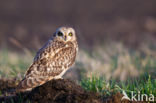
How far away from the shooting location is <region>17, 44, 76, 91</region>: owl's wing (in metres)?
6.32

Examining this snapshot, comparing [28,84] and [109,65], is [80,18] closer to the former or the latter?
[109,65]

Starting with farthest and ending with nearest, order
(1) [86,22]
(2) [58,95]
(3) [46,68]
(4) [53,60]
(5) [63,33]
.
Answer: (1) [86,22], (5) [63,33], (4) [53,60], (3) [46,68], (2) [58,95]

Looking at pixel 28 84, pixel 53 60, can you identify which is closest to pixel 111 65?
pixel 53 60

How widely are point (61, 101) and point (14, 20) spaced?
20211 mm

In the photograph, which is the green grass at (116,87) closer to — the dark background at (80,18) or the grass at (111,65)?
the grass at (111,65)

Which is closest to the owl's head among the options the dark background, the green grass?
the green grass

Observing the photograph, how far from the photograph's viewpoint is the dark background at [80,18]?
21328 mm

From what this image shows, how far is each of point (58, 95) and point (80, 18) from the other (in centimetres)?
1974

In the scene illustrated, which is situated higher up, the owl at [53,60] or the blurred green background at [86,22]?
the blurred green background at [86,22]

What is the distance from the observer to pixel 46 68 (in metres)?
6.66

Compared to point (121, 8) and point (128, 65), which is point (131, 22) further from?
point (128, 65)

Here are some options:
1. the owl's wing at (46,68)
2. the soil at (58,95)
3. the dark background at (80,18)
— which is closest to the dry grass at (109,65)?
the owl's wing at (46,68)

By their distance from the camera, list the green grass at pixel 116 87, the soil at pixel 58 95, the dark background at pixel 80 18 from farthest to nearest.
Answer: the dark background at pixel 80 18, the green grass at pixel 116 87, the soil at pixel 58 95

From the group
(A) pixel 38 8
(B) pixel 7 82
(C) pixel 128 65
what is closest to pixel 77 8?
(A) pixel 38 8
